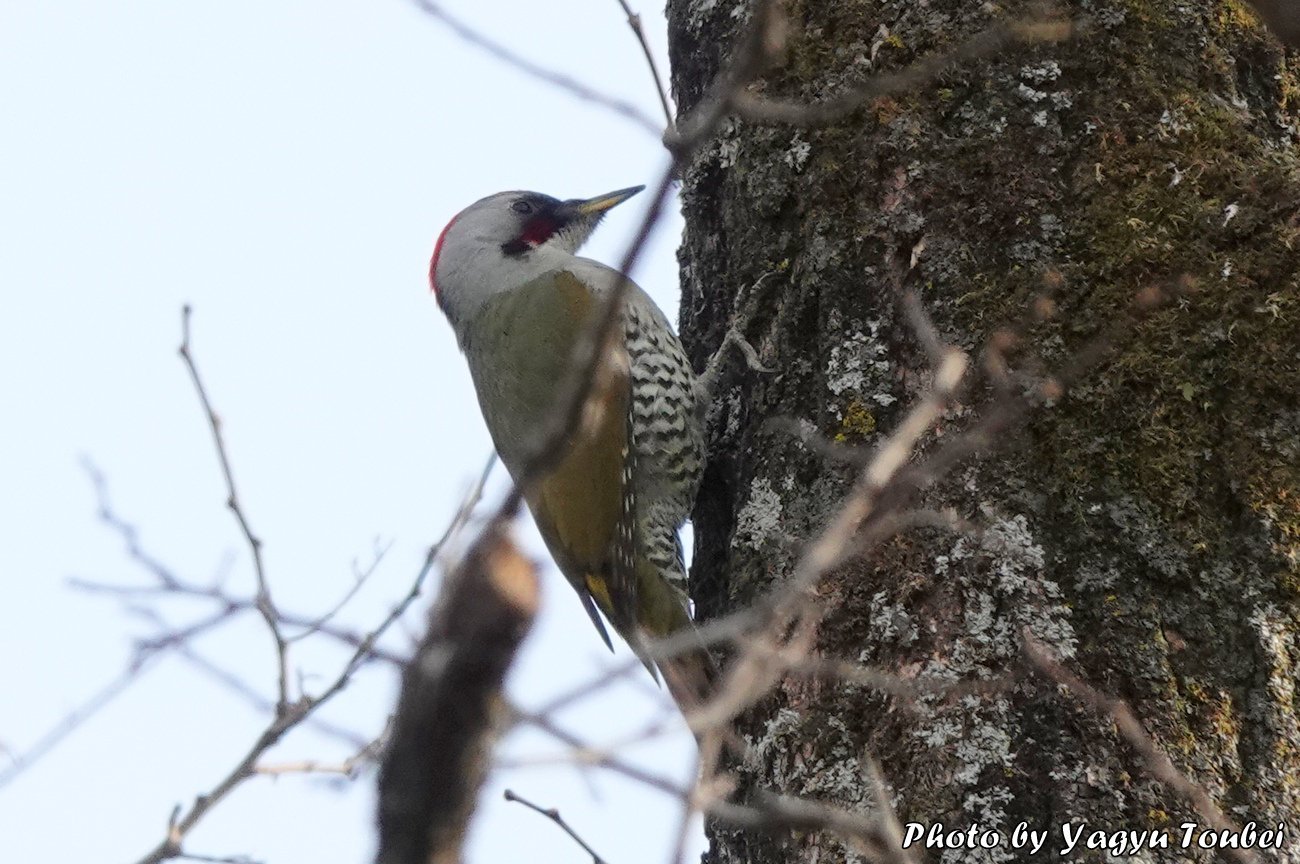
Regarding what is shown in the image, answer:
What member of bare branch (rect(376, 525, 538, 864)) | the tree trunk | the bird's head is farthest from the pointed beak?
bare branch (rect(376, 525, 538, 864))

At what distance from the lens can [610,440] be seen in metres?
4.23

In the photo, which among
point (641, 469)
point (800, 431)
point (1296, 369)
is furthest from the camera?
point (641, 469)

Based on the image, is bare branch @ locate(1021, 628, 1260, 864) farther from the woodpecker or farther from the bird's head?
the bird's head

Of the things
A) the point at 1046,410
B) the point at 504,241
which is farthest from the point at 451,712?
the point at 504,241

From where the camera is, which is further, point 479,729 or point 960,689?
point 960,689

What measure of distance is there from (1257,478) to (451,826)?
1.91 m

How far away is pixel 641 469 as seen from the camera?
13.7 ft

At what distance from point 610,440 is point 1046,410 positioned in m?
1.84

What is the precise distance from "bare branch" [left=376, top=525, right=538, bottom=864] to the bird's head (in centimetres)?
410

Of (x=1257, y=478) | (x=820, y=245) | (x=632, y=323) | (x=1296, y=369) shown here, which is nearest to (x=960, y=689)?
(x=1257, y=478)

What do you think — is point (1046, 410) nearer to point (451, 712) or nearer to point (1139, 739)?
point (1139, 739)

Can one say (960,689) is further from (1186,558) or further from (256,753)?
(256,753)

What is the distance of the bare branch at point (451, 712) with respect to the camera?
3.00 ft

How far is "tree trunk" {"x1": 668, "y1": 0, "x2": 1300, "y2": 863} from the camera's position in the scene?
232 cm
